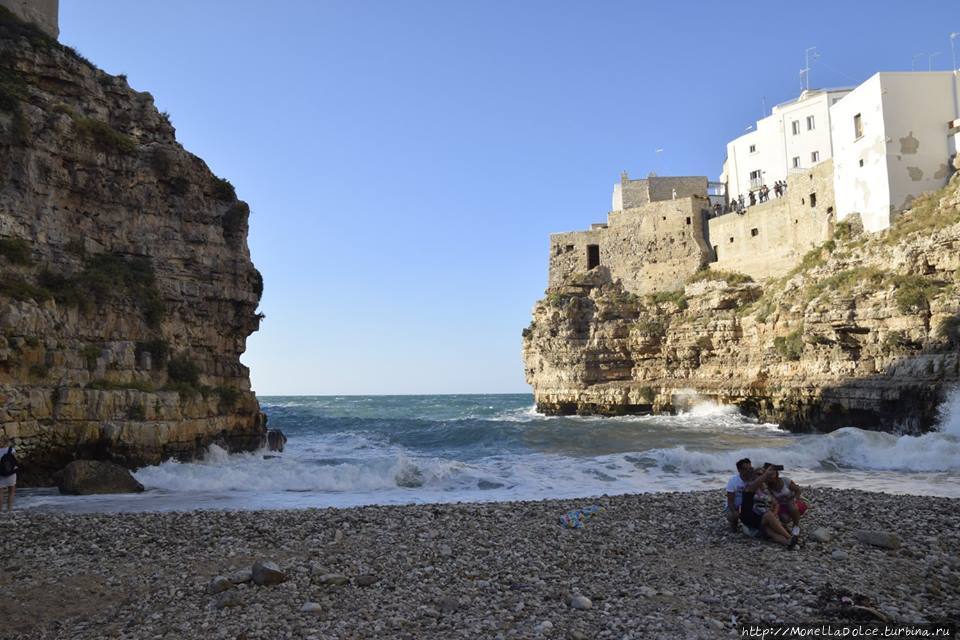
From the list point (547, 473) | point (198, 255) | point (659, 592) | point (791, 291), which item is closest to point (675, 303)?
point (791, 291)

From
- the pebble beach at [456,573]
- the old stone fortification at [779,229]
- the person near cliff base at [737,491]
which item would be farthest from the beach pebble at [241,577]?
the old stone fortification at [779,229]

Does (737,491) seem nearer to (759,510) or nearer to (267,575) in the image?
(759,510)

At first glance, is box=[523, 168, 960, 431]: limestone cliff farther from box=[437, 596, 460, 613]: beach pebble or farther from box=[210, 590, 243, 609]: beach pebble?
box=[210, 590, 243, 609]: beach pebble

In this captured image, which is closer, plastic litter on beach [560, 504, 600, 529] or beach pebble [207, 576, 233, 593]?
beach pebble [207, 576, 233, 593]

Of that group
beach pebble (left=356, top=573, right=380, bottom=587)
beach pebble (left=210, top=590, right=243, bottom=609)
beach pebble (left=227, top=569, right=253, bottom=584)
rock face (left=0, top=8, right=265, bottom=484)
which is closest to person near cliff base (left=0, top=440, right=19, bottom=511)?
rock face (left=0, top=8, right=265, bottom=484)

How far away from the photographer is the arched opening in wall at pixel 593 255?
47.2 metres

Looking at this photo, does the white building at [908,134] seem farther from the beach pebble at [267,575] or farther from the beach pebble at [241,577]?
the beach pebble at [241,577]

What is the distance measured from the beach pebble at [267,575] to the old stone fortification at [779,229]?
113 feet

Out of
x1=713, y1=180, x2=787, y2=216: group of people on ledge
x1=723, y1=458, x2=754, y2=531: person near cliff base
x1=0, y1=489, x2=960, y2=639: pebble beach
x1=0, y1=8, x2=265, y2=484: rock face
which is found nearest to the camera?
x1=0, y1=489, x2=960, y2=639: pebble beach

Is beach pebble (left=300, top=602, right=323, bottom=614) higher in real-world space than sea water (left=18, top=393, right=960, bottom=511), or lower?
higher

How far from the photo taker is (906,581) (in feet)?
19.3

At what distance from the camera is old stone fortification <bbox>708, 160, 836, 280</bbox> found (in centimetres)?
3481

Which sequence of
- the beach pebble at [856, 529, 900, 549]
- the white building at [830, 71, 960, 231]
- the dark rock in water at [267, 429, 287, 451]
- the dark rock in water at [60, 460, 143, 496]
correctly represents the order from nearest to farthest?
the beach pebble at [856, 529, 900, 549] < the dark rock in water at [60, 460, 143, 496] < the dark rock in water at [267, 429, 287, 451] < the white building at [830, 71, 960, 231]

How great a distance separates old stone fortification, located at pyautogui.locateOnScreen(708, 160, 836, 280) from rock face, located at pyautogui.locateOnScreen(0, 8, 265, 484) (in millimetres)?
29030
